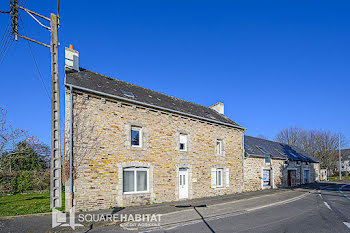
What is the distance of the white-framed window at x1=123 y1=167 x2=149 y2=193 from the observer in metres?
12.2

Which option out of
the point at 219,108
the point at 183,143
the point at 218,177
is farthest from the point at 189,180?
the point at 219,108

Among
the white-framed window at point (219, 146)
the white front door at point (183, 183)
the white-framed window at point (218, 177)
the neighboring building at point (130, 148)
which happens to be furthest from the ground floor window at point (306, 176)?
the white front door at point (183, 183)

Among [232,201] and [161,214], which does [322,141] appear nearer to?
[232,201]

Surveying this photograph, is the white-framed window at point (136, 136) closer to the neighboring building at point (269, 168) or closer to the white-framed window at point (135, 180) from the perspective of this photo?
the white-framed window at point (135, 180)

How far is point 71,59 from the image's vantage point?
13734 mm

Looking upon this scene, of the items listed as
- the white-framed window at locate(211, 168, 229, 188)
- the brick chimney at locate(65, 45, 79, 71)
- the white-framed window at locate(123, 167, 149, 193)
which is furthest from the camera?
the white-framed window at locate(211, 168, 229, 188)

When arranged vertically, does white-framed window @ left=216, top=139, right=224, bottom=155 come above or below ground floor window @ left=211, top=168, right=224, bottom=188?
above

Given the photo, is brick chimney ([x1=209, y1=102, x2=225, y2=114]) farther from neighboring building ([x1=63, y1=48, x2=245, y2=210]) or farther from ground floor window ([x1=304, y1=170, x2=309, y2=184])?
ground floor window ([x1=304, y1=170, x2=309, y2=184])

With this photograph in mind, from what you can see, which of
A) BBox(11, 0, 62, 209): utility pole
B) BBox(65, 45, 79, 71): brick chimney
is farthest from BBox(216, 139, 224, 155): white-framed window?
BBox(11, 0, 62, 209): utility pole

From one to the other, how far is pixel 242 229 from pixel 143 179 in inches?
268

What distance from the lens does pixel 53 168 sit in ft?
26.1

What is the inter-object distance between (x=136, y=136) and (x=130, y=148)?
0.91 metres

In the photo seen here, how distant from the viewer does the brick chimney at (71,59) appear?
44.6 ft

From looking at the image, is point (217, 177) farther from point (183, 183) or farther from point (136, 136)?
point (136, 136)
